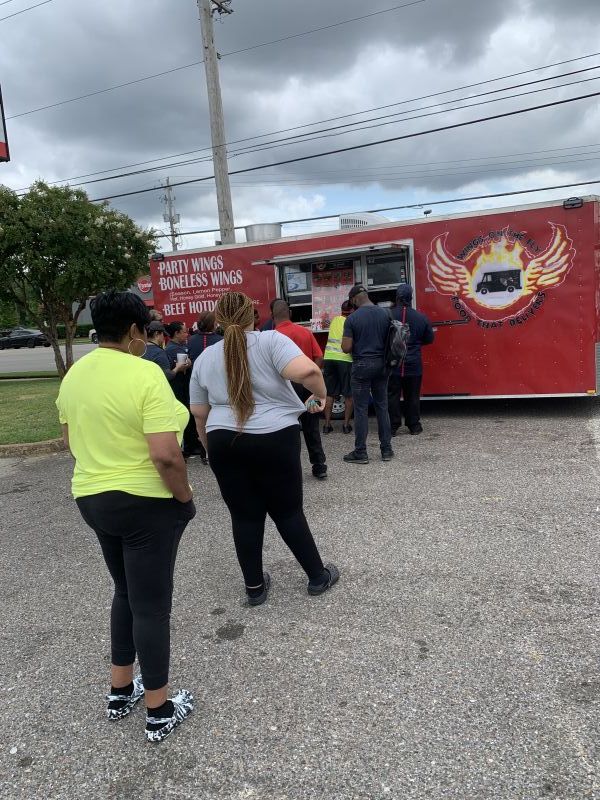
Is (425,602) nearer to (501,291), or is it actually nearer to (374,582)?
(374,582)

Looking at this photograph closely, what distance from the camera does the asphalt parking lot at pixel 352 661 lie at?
2188mm

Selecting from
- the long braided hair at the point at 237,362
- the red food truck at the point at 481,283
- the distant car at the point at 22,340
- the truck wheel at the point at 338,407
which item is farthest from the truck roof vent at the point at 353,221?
the distant car at the point at 22,340

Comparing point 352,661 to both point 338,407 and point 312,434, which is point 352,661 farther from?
point 338,407

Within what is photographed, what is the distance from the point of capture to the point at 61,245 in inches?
508

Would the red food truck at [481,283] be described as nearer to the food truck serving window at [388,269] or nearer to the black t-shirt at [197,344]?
the food truck serving window at [388,269]

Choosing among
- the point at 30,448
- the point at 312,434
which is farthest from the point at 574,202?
the point at 30,448

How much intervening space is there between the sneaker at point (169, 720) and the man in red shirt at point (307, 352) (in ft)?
10.1

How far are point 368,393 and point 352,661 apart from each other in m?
3.74

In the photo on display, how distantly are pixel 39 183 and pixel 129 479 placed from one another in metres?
13.0

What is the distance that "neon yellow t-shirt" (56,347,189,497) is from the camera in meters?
2.17

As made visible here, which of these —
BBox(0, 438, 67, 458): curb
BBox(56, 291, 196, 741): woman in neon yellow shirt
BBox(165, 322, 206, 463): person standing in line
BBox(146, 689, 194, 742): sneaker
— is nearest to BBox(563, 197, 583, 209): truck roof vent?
BBox(165, 322, 206, 463): person standing in line

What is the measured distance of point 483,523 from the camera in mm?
4430

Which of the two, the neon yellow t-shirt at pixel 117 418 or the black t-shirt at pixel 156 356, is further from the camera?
the black t-shirt at pixel 156 356

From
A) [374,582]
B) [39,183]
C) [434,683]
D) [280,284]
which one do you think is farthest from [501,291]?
[39,183]
